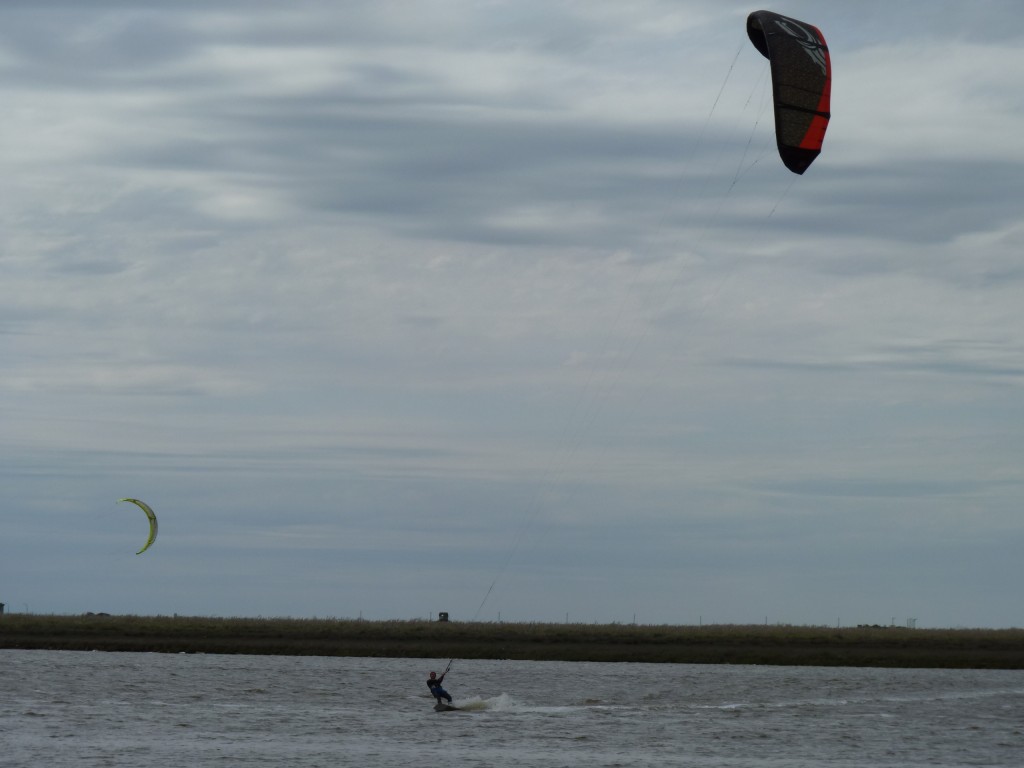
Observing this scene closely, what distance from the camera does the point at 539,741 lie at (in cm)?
3466

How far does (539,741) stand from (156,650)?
38.6 m

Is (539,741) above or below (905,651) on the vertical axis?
below

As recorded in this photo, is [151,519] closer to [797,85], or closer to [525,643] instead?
[525,643]

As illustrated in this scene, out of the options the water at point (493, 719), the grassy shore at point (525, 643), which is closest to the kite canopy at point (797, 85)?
the water at point (493, 719)

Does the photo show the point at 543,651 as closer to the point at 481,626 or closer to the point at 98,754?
the point at 481,626

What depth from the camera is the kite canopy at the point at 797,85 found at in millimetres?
28250

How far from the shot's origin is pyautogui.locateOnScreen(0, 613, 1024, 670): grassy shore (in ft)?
207

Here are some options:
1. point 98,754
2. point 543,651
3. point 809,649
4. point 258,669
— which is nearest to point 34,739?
point 98,754

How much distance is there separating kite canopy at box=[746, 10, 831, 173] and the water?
44.6 feet

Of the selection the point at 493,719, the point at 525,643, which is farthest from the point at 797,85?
the point at 525,643

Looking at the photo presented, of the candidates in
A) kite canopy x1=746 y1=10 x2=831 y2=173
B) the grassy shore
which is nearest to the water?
the grassy shore

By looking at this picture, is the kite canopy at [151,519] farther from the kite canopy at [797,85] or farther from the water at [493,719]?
the kite canopy at [797,85]

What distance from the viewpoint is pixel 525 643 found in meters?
67.1

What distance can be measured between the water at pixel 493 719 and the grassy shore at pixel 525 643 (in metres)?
2.26
